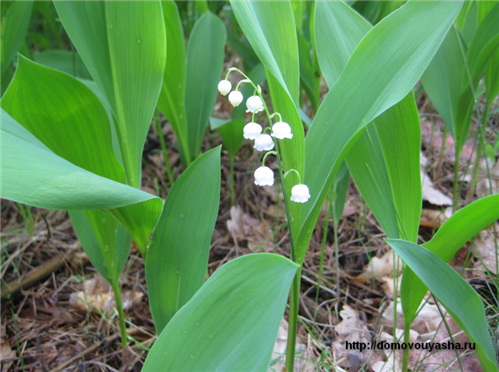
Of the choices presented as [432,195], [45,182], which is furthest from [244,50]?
[45,182]

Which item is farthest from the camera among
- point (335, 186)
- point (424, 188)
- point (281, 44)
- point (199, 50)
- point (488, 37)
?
point (424, 188)

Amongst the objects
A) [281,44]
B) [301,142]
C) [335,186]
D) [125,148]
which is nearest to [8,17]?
[125,148]

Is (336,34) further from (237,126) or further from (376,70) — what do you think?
(237,126)

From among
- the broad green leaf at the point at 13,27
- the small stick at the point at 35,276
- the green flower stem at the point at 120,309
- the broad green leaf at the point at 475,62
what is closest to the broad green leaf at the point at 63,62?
the broad green leaf at the point at 13,27

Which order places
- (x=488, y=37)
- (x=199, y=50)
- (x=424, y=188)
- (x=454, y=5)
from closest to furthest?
(x=454, y=5)
(x=488, y=37)
(x=199, y=50)
(x=424, y=188)

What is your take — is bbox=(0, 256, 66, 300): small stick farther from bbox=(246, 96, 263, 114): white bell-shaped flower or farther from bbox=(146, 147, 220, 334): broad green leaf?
bbox=(246, 96, 263, 114): white bell-shaped flower

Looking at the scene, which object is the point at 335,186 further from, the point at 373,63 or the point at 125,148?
the point at 125,148
